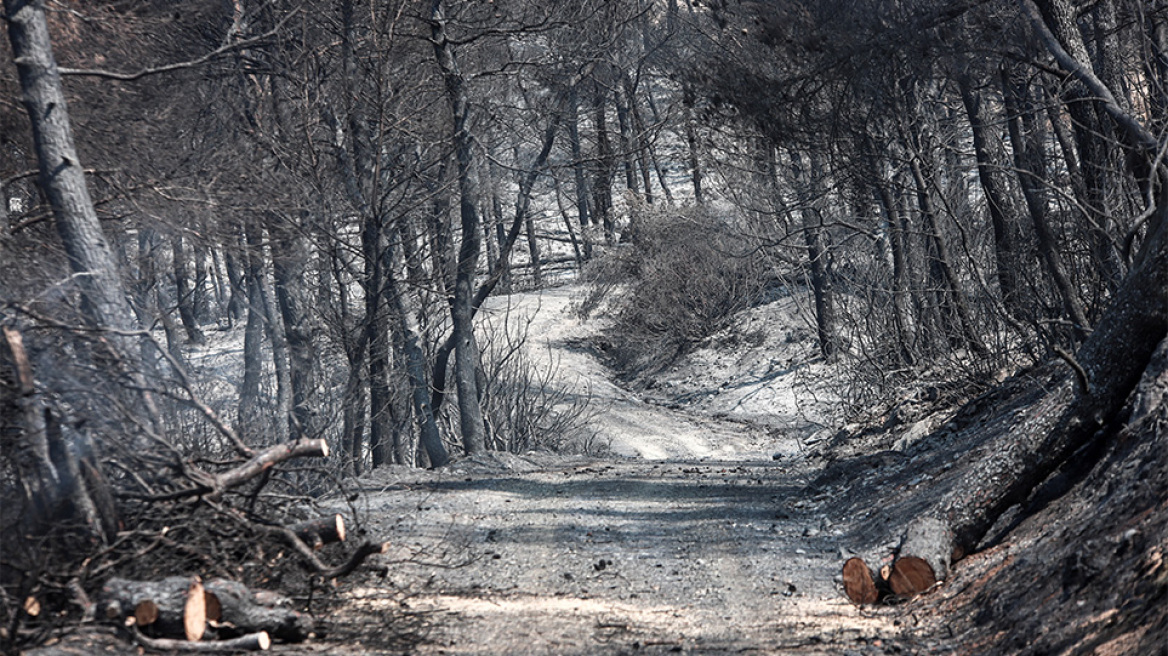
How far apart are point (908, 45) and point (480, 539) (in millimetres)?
5907

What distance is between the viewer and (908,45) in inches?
398

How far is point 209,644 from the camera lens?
512cm

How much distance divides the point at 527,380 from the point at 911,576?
1035 cm

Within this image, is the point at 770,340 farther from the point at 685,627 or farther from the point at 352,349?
the point at 685,627

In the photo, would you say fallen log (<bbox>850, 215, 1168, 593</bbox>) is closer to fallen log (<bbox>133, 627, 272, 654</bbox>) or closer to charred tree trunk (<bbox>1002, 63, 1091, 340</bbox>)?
charred tree trunk (<bbox>1002, 63, 1091, 340</bbox>)

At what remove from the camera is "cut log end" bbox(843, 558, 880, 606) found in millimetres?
6391

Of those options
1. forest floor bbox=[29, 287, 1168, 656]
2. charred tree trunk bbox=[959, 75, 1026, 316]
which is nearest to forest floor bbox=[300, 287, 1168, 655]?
forest floor bbox=[29, 287, 1168, 656]

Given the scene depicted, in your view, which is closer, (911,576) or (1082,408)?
(911,576)

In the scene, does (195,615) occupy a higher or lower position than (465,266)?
lower

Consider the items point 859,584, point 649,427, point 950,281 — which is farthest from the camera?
point 649,427

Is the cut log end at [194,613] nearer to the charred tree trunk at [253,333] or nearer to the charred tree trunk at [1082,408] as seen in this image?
the charred tree trunk at [1082,408]

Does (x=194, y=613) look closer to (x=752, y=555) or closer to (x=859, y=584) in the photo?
(x=859, y=584)

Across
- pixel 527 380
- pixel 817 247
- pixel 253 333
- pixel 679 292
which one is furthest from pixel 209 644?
pixel 679 292

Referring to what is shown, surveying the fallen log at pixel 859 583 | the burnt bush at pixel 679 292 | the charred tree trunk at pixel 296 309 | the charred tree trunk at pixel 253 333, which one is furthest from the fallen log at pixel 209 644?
the burnt bush at pixel 679 292
